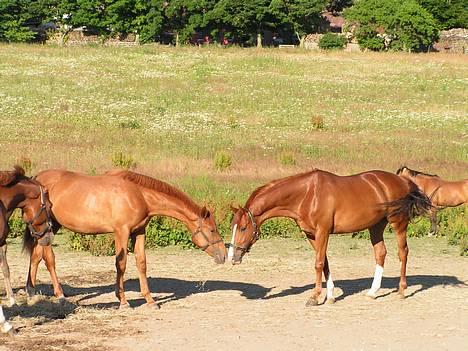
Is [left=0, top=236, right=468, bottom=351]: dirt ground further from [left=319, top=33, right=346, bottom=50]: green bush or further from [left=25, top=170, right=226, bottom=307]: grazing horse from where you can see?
[left=319, top=33, right=346, bottom=50]: green bush

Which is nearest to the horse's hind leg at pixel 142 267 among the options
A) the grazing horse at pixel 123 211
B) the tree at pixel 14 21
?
the grazing horse at pixel 123 211

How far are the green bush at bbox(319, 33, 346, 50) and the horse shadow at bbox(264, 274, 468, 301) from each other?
60.7 meters

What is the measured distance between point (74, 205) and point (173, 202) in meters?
1.37

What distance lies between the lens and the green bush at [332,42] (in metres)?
76.2

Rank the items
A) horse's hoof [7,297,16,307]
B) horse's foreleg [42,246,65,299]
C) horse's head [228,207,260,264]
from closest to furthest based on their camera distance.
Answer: horse's hoof [7,297,16,307]
horse's head [228,207,260,264]
horse's foreleg [42,246,65,299]

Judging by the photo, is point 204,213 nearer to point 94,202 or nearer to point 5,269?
point 94,202

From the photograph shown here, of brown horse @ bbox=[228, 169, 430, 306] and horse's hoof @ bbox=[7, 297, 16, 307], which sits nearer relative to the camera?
horse's hoof @ bbox=[7, 297, 16, 307]

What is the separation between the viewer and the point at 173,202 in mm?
13891

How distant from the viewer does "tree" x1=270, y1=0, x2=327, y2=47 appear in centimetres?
7900

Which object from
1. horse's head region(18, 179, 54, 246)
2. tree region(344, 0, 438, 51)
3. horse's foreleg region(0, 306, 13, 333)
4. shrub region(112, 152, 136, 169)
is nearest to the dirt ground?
horse's foreleg region(0, 306, 13, 333)

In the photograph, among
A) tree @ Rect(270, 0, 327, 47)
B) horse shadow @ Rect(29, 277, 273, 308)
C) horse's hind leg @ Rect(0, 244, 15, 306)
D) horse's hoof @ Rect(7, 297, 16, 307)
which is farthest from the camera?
tree @ Rect(270, 0, 327, 47)

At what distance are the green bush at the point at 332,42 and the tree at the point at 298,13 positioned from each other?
5.99 ft

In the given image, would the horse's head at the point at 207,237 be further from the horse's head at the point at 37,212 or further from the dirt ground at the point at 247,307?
the horse's head at the point at 37,212

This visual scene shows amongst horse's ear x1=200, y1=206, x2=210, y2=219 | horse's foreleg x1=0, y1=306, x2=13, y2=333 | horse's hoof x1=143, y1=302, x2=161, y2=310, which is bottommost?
horse's hoof x1=143, y1=302, x2=161, y2=310
